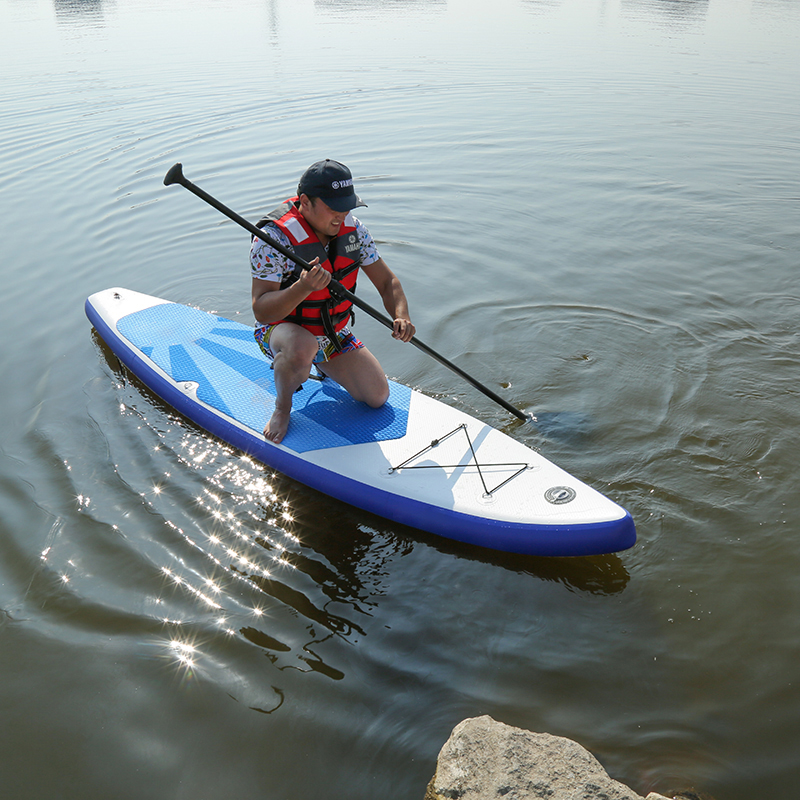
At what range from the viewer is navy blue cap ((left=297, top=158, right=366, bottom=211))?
11.4ft

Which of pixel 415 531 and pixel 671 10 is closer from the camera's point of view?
pixel 415 531

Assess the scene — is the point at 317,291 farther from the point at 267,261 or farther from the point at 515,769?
the point at 515,769

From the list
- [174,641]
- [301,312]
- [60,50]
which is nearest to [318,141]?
[301,312]

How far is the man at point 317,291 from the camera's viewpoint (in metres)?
3.54

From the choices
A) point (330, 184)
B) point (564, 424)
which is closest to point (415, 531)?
point (564, 424)

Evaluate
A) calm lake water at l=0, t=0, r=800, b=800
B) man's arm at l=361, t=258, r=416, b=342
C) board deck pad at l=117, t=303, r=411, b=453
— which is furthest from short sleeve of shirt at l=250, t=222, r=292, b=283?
calm lake water at l=0, t=0, r=800, b=800

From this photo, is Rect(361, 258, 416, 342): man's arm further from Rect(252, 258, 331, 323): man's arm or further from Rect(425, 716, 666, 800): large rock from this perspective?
Rect(425, 716, 666, 800): large rock

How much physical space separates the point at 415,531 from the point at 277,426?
1.04 m

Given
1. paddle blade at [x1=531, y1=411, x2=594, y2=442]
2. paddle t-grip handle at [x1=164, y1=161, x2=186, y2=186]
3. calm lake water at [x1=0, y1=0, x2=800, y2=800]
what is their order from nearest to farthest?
calm lake water at [x1=0, y1=0, x2=800, y2=800] → paddle t-grip handle at [x1=164, y1=161, x2=186, y2=186] → paddle blade at [x1=531, y1=411, x2=594, y2=442]

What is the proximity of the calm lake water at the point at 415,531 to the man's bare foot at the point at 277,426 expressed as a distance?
0.86 feet

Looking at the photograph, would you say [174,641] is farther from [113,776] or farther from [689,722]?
[689,722]

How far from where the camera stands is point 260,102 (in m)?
13.3

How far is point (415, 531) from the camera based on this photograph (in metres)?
3.67

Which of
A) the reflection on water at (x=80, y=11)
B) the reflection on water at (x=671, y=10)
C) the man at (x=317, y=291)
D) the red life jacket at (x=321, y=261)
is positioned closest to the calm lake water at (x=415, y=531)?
the man at (x=317, y=291)
